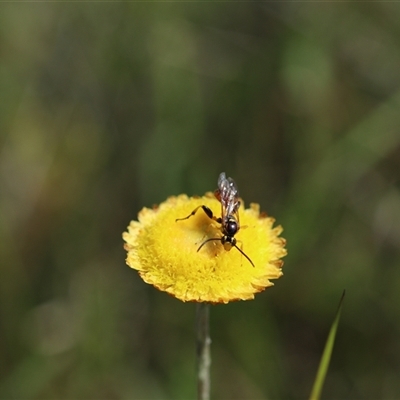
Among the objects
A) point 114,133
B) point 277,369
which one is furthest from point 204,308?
point 114,133

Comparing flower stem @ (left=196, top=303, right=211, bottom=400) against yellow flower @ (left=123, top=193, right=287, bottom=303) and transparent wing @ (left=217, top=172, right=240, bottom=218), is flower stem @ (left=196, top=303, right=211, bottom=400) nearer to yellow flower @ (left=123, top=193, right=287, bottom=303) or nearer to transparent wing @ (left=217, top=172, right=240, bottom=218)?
yellow flower @ (left=123, top=193, right=287, bottom=303)

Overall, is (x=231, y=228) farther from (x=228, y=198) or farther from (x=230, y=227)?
(x=228, y=198)

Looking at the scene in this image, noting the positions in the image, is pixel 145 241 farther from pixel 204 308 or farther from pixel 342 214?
pixel 342 214

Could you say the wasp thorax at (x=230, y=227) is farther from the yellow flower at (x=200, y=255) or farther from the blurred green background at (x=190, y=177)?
the blurred green background at (x=190, y=177)

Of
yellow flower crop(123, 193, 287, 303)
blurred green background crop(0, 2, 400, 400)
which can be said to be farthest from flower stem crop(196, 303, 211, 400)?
blurred green background crop(0, 2, 400, 400)

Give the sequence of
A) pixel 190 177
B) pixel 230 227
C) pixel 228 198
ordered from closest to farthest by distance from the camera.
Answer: pixel 230 227 → pixel 228 198 → pixel 190 177

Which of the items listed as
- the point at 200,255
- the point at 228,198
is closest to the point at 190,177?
the point at 228,198

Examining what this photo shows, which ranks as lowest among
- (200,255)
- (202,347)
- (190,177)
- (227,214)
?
(202,347)
